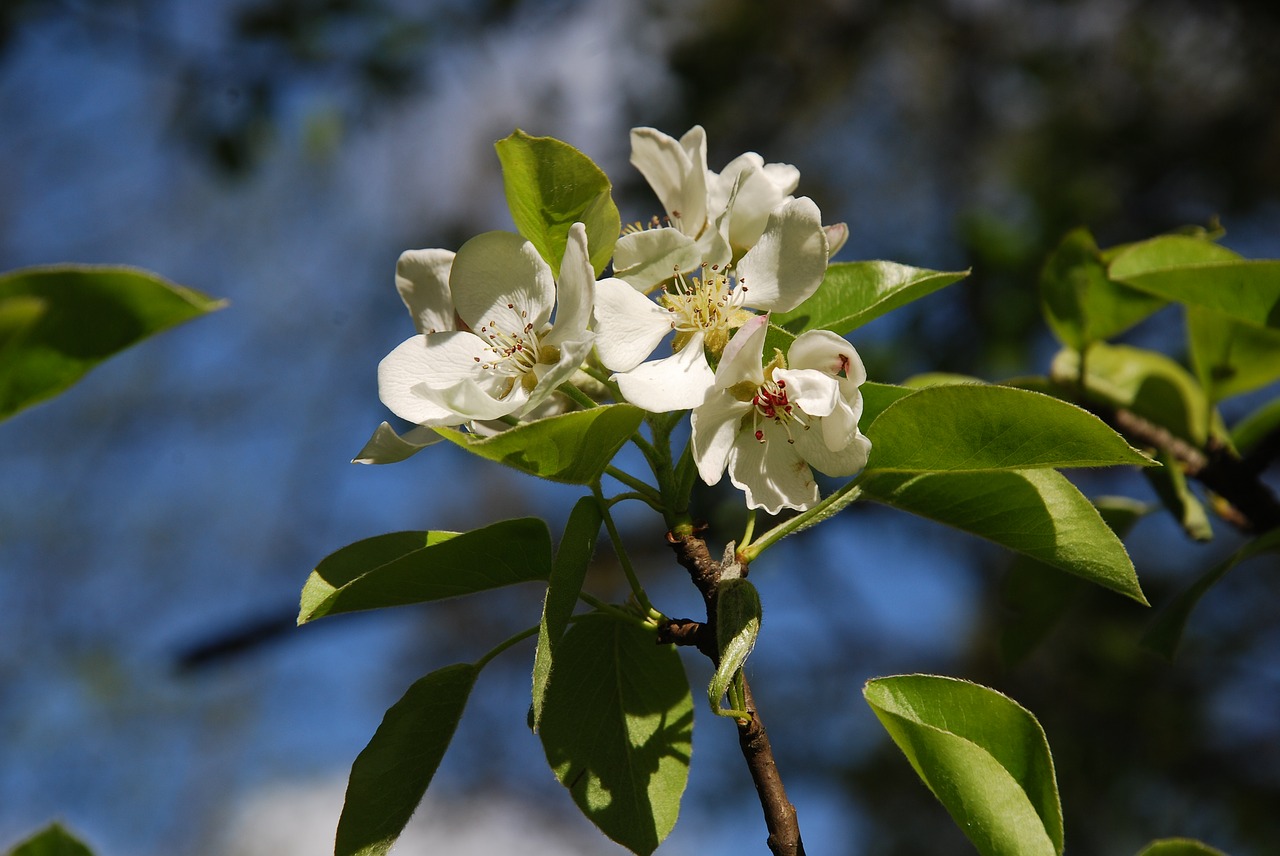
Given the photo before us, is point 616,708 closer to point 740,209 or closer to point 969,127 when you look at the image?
point 740,209

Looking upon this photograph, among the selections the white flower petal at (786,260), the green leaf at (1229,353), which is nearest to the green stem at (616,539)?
the white flower petal at (786,260)

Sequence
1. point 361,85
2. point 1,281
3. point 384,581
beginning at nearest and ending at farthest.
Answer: point 1,281 < point 384,581 < point 361,85

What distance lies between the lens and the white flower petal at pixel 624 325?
86cm

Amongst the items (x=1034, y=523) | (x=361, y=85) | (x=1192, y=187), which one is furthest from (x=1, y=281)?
(x=1192, y=187)

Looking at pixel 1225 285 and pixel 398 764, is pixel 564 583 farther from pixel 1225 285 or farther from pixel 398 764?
pixel 1225 285

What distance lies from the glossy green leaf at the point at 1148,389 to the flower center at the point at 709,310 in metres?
0.70

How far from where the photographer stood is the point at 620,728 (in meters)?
0.95

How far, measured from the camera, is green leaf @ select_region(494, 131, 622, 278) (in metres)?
0.83

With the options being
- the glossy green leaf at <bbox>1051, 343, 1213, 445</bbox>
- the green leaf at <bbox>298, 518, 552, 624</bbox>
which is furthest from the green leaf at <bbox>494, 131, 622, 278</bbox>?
the glossy green leaf at <bbox>1051, 343, 1213, 445</bbox>

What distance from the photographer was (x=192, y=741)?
793 cm

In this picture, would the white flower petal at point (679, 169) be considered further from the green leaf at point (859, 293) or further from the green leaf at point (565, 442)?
the green leaf at point (565, 442)

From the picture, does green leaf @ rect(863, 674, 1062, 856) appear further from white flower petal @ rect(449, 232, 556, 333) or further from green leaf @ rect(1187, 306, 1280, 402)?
green leaf @ rect(1187, 306, 1280, 402)

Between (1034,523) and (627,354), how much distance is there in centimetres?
37

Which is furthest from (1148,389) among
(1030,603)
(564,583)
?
(564,583)
